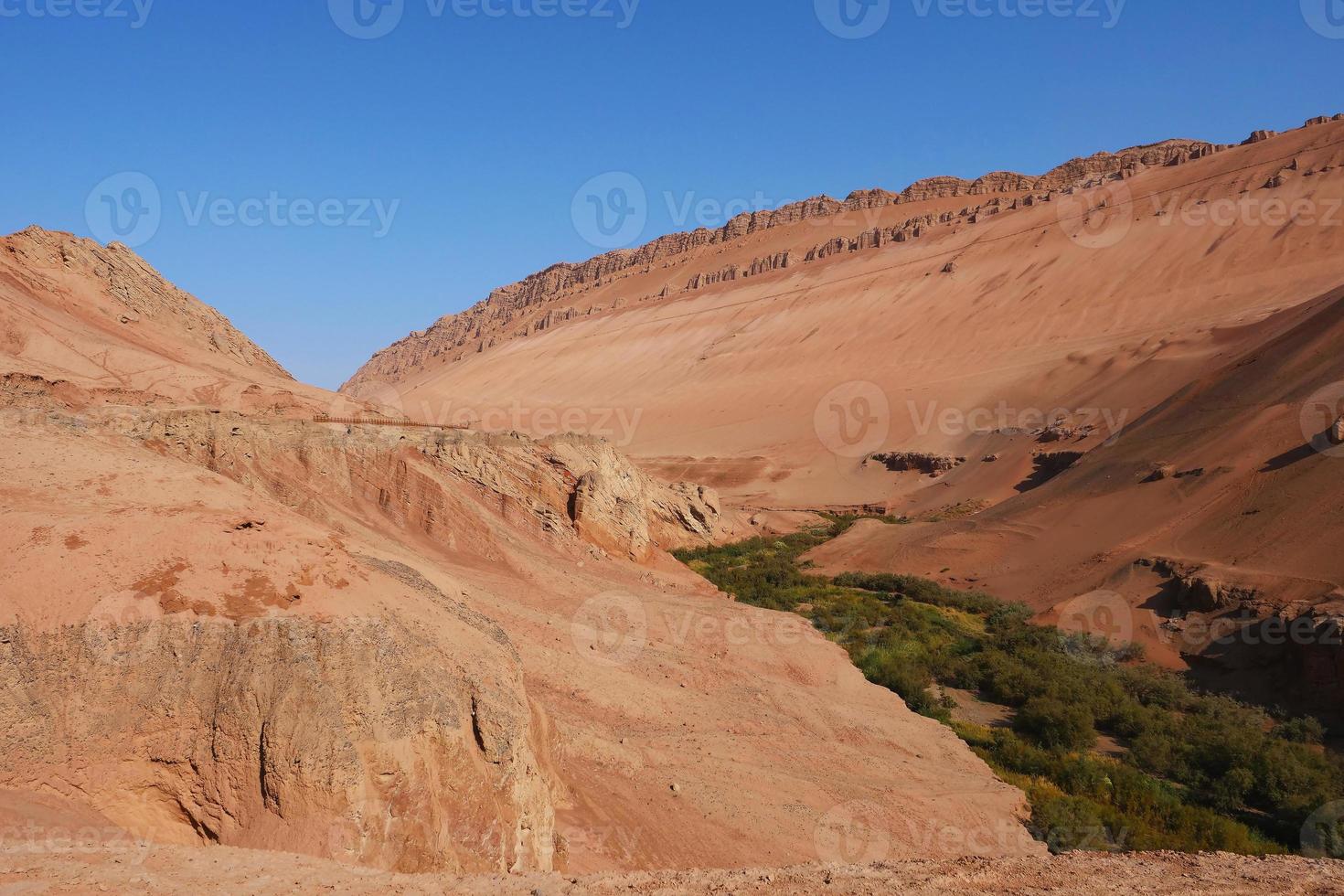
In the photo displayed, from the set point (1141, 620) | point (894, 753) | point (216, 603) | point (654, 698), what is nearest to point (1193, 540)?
point (1141, 620)

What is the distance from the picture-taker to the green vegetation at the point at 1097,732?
9133 millimetres

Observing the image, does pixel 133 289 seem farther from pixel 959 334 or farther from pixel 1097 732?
pixel 959 334

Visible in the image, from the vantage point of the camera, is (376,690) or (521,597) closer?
(376,690)

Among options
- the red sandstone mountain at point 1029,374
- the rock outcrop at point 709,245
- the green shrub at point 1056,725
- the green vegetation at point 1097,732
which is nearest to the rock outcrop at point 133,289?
the green vegetation at point 1097,732

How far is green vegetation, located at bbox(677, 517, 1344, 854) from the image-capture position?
913 cm

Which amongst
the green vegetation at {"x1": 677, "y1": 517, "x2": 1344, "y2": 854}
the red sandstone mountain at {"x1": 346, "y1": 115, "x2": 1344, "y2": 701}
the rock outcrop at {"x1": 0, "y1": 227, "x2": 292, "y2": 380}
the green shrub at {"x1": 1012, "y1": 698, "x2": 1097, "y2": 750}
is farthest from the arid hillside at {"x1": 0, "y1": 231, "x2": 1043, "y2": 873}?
the red sandstone mountain at {"x1": 346, "y1": 115, "x2": 1344, "y2": 701}

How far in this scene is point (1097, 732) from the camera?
12.1m

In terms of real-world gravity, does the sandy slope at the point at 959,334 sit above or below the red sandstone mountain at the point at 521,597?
above

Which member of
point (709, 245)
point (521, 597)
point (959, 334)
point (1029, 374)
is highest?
point (709, 245)

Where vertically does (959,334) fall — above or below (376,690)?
above

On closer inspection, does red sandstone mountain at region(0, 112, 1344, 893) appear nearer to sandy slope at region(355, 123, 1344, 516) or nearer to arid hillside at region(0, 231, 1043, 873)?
arid hillside at region(0, 231, 1043, 873)

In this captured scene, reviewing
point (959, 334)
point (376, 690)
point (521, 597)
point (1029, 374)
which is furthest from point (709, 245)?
point (376, 690)

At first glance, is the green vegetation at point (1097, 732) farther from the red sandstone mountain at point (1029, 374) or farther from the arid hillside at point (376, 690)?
the red sandstone mountain at point (1029, 374)

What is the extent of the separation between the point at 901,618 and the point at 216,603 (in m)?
14.4
